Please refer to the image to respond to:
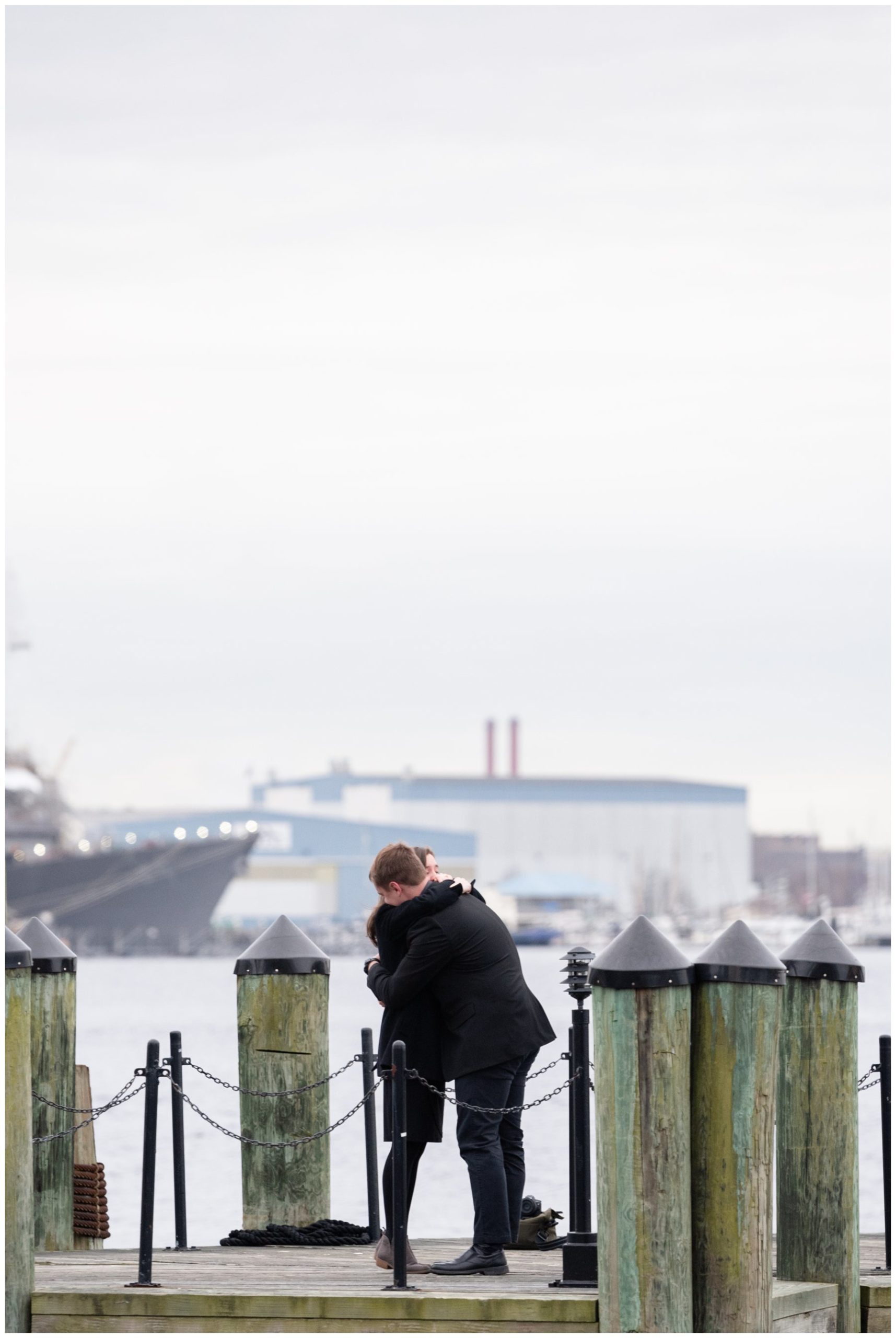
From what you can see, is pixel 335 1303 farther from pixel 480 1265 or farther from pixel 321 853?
pixel 321 853

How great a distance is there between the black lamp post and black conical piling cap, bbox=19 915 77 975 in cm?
242

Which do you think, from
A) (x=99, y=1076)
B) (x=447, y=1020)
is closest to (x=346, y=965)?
(x=99, y=1076)

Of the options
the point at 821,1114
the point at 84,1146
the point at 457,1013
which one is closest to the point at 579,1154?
the point at 457,1013

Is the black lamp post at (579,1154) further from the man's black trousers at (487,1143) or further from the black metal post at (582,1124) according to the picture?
the man's black trousers at (487,1143)

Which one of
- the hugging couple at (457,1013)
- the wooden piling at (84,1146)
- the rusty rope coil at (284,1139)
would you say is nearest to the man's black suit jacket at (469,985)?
the hugging couple at (457,1013)

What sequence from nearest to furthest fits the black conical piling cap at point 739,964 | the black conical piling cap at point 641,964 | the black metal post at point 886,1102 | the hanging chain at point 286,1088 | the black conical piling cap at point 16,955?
the black conical piling cap at point 641,964 → the black conical piling cap at point 739,964 → the black conical piling cap at point 16,955 → the hanging chain at point 286,1088 → the black metal post at point 886,1102

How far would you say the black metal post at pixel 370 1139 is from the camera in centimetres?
847

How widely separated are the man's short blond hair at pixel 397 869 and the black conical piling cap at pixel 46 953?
1.95 meters

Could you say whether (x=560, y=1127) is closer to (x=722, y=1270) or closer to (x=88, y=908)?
(x=722, y=1270)

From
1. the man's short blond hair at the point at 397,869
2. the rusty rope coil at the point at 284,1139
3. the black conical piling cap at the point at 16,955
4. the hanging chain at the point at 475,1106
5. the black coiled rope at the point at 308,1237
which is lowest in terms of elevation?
the black coiled rope at the point at 308,1237

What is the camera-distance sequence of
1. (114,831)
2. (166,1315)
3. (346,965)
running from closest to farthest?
(166,1315), (346,965), (114,831)

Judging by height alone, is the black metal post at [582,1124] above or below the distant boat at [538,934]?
above

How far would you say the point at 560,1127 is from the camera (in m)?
33.0

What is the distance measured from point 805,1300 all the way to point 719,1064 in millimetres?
1221
